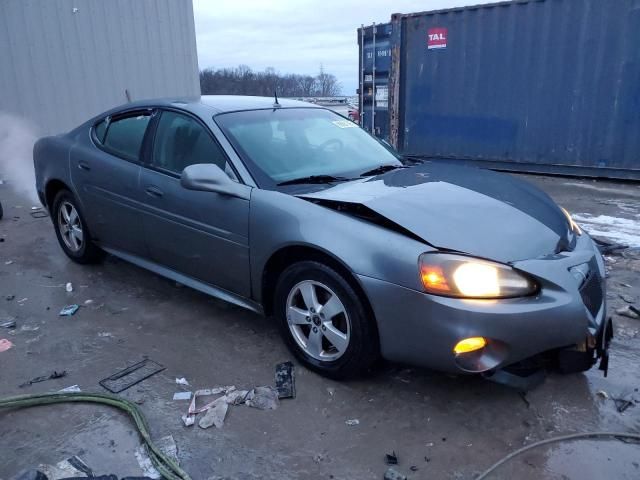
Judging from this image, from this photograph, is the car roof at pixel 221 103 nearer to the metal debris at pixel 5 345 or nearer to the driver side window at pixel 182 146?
the driver side window at pixel 182 146

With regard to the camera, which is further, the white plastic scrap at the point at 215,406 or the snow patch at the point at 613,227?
the snow patch at the point at 613,227

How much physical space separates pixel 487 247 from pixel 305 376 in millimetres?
1275

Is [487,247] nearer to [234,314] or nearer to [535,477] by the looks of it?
[535,477]

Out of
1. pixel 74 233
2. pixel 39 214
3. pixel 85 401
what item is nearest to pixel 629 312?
pixel 85 401

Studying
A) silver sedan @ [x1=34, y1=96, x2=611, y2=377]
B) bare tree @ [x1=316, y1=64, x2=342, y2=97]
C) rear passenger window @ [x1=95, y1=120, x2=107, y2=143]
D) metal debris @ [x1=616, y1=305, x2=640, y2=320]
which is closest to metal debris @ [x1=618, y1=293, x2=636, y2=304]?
metal debris @ [x1=616, y1=305, x2=640, y2=320]

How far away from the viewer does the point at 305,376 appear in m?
2.96

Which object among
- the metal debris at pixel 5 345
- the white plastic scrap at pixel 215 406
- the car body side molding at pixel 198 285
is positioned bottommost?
the white plastic scrap at pixel 215 406

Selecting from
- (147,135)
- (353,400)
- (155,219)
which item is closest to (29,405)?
(155,219)

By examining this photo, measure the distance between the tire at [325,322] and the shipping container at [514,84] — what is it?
7.25 m

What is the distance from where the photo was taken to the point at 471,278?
2.35m

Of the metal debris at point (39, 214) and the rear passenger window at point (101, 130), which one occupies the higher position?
the rear passenger window at point (101, 130)

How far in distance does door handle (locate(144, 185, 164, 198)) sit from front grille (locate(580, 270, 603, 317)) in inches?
104

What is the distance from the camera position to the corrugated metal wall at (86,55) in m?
8.95

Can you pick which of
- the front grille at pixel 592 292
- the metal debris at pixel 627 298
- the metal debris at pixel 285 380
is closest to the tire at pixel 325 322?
the metal debris at pixel 285 380
